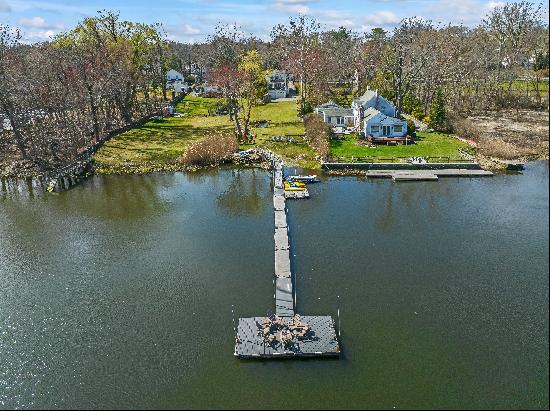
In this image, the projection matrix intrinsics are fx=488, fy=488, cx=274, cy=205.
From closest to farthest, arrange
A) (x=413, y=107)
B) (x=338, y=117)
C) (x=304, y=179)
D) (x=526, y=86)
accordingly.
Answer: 1. (x=304, y=179)
2. (x=338, y=117)
3. (x=413, y=107)
4. (x=526, y=86)

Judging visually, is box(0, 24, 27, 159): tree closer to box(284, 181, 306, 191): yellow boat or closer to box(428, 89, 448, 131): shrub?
box(284, 181, 306, 191): yellow boat

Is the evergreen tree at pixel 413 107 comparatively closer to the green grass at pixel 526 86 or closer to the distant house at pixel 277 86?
the distant house at pixel 277 86

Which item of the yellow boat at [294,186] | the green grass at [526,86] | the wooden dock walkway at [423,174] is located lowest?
the yellow boat at [294,186]

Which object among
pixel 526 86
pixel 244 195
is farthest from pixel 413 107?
pixel 244 195

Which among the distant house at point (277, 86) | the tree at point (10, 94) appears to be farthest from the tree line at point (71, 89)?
the distant house at point (277, 86)

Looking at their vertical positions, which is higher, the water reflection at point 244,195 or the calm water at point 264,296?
the water reflection at point 244,195

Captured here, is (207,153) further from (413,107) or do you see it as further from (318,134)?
(413,107)

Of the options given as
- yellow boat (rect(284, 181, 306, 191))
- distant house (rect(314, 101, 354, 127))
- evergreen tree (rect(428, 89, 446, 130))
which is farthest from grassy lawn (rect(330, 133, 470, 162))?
yellow boat (rect(284, 181, 306, 191))
